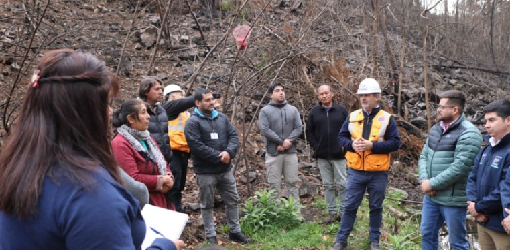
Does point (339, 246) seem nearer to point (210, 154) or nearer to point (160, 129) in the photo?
point (210, 154)

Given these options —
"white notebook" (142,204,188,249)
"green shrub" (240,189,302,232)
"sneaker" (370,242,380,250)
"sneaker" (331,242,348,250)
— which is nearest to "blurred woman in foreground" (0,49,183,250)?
"white notebook" (142,204,188,249)

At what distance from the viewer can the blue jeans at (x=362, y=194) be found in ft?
17.3

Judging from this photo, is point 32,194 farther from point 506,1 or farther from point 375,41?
point 506,1

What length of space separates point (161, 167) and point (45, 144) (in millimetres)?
2750

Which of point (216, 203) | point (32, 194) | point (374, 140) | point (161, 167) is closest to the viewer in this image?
point (32, 194)

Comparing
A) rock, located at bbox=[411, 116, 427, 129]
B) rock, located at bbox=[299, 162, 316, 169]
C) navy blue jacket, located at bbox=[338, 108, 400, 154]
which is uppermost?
navy blue jacket, located at bbox=[338, 108, 400, 154]

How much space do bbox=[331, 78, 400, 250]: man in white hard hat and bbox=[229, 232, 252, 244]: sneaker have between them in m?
1.24

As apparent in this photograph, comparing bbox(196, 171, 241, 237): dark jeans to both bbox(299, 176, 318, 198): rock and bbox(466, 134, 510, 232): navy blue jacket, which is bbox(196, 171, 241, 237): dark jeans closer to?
bbox(299, 176, 318, 198): rock

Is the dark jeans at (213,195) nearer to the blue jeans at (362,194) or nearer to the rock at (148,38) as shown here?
the blue jeans at (362,194)

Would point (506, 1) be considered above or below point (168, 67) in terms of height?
above

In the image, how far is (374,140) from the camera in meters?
5.24

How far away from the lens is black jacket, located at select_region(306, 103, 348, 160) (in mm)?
6387

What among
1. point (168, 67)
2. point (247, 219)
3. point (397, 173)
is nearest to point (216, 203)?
point (247, 219)

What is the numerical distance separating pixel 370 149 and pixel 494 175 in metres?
1.48
